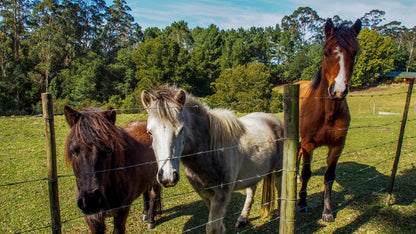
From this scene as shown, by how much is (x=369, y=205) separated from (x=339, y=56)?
Answer: 2.78 m

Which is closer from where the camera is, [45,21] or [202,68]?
[45,21]

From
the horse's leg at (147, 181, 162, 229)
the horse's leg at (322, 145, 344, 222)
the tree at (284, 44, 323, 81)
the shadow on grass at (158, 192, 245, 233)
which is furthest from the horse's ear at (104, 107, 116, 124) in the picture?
the tree at (284, 44, 323, 81)

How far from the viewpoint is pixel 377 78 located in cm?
4906

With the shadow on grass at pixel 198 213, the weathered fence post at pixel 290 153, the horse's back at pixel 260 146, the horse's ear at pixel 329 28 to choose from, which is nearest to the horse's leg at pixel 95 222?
the shadow on grass at pixel 198 213

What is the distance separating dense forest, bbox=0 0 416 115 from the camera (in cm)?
3425

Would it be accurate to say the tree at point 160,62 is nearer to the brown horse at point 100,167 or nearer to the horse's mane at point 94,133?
the brown horse at point 100,167

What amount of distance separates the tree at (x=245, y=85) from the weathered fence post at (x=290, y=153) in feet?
102

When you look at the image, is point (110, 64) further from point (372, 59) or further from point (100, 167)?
point (372, 59)

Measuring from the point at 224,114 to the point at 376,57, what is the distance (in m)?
54.1

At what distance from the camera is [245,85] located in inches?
1500

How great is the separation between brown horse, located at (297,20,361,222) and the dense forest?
85.1 feet

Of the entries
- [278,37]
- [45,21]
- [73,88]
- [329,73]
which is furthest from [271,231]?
[278,37]

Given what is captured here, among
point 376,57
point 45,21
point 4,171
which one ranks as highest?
point 45,21

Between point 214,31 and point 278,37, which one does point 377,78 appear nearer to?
point 278,37
